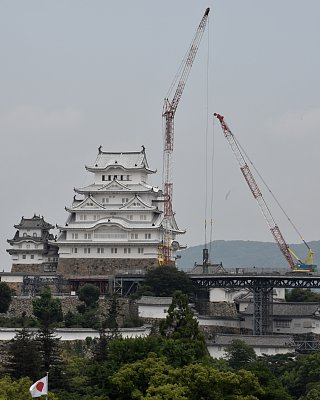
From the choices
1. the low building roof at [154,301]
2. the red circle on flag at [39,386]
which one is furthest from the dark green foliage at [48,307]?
the red circle on flag at [39,386]

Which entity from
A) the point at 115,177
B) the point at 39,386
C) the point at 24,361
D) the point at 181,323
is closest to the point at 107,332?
the point at 181,323

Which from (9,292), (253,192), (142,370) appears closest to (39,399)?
(142,370)

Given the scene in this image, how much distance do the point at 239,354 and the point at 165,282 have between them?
49.8ft

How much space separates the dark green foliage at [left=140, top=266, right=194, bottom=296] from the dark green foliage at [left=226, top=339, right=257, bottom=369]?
12.5 m

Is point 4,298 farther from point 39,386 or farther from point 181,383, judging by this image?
point 39,386

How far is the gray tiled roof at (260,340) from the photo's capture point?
9075 cm

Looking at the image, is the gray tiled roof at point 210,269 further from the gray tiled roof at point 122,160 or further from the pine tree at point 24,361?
the pine tree at point 24,361

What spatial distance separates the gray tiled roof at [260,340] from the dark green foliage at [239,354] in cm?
374

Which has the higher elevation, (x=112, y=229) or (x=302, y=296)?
(x=112, y=229)

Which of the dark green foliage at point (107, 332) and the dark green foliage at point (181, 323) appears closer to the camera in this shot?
the dark green foliage at point (181, 323)

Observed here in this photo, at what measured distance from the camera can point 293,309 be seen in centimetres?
10094

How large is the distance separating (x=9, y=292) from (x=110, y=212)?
14608 mm

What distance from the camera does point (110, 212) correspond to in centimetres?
10644

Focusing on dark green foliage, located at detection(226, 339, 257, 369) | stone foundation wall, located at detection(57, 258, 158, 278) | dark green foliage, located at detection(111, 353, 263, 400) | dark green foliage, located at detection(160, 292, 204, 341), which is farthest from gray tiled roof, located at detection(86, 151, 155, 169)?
dark green foliage, located at detection(111, 353, 263, 400)
